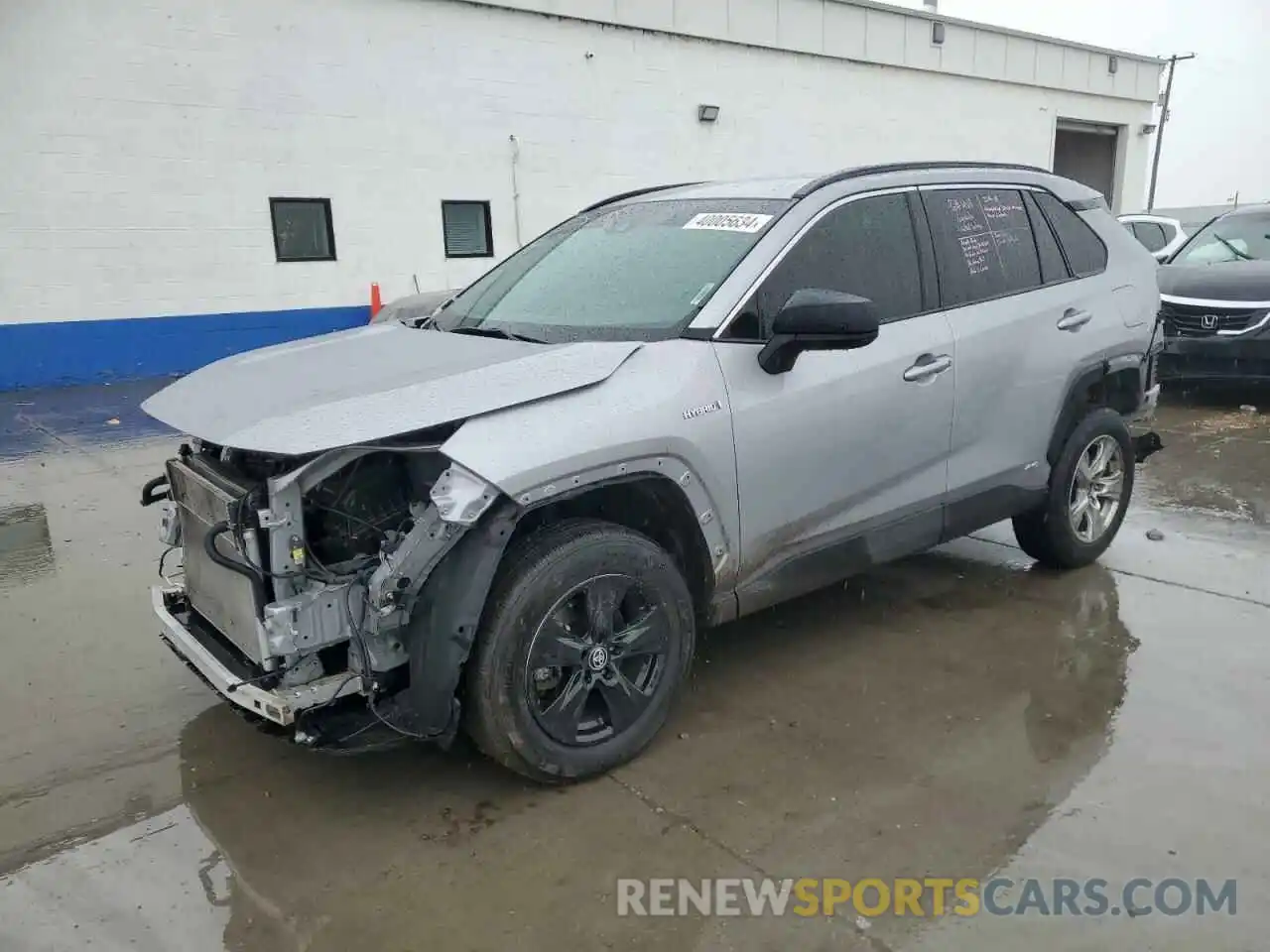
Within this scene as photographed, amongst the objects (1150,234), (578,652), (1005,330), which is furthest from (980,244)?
(1150,234)

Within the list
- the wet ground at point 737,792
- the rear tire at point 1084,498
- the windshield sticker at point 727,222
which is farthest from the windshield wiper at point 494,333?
the rear tire at point 1084,498

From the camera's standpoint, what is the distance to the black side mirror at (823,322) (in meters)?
3.22

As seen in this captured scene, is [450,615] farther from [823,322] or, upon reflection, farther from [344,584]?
[823,322]

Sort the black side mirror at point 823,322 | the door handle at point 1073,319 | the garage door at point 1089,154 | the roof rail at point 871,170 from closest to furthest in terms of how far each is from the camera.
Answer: the black side mirror at point 823,322
the roof rail at point 871,170
the door handle at point 1073,319
the garage door at point 1089,154

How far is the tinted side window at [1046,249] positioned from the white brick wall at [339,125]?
7818 millimetres

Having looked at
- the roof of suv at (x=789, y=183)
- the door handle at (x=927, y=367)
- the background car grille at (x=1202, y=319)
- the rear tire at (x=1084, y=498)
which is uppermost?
the roof of suv at (x=789, y=183)

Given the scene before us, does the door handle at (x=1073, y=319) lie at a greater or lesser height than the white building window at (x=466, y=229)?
lesser

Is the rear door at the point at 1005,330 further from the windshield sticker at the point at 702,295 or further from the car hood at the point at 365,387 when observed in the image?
the car hood at the point at 365,387

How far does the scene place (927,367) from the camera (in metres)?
3.95

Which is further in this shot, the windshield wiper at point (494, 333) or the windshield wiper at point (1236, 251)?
the windshield wiper at point (1236, 251)

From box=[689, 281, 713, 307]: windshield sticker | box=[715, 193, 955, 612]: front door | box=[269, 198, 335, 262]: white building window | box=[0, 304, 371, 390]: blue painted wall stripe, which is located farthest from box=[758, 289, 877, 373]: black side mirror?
box=[269, 198, 335, 262]: white building window

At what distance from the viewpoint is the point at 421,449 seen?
9.17ft

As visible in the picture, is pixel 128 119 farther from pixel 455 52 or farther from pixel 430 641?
pixel 430 641

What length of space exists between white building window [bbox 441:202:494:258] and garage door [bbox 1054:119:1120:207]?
15.3m
